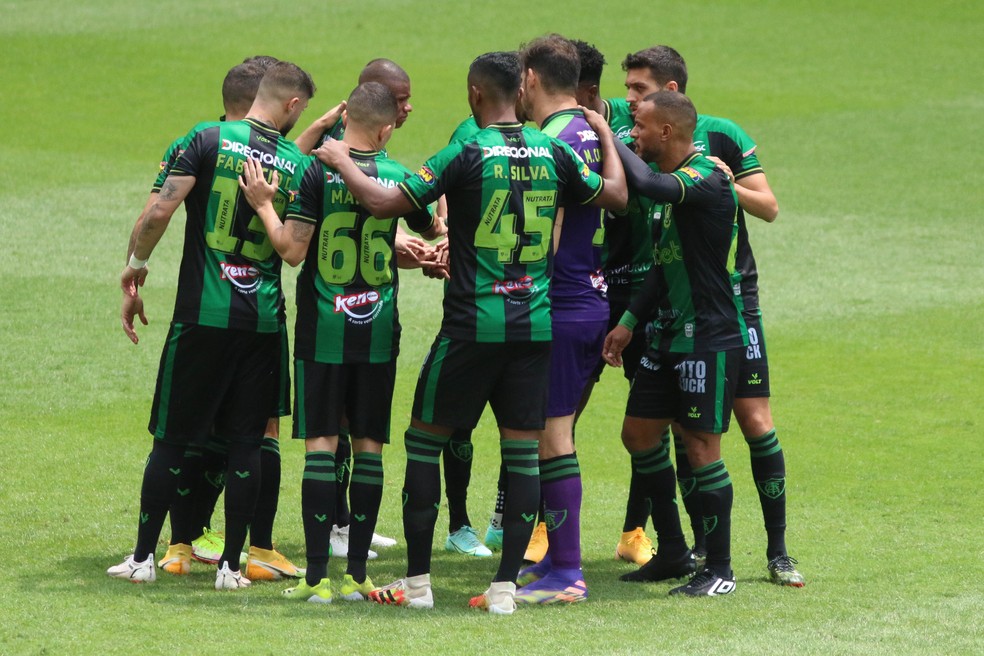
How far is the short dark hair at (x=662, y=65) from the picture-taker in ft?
22.4

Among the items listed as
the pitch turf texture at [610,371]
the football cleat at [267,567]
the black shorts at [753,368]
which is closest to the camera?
the pitch turf texture at [610,371]

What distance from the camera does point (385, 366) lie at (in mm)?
5926

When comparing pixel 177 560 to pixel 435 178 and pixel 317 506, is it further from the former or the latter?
pixel 435 178

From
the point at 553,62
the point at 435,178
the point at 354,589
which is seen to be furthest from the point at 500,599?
the point at 553,62

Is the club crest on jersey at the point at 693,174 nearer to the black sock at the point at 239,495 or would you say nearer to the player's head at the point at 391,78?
the player's head at the point at 391,78

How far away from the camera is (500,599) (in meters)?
5.68

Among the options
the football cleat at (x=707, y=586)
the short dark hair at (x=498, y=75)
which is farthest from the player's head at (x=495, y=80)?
the football cleat at (x=707, y=586)

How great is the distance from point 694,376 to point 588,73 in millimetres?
1667

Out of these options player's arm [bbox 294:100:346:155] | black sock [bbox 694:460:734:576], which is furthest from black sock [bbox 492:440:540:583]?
player's arm [bbox 294:100:346:155]

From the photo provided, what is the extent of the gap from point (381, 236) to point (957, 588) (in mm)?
3029

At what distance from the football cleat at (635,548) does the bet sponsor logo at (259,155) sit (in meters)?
2.56

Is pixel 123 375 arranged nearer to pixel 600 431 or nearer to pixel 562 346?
pixel 600 431

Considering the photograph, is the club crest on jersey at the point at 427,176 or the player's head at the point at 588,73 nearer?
the club crest on jersey at the point at 427,176

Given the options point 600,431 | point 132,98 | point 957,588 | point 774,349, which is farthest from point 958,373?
point 132,98
